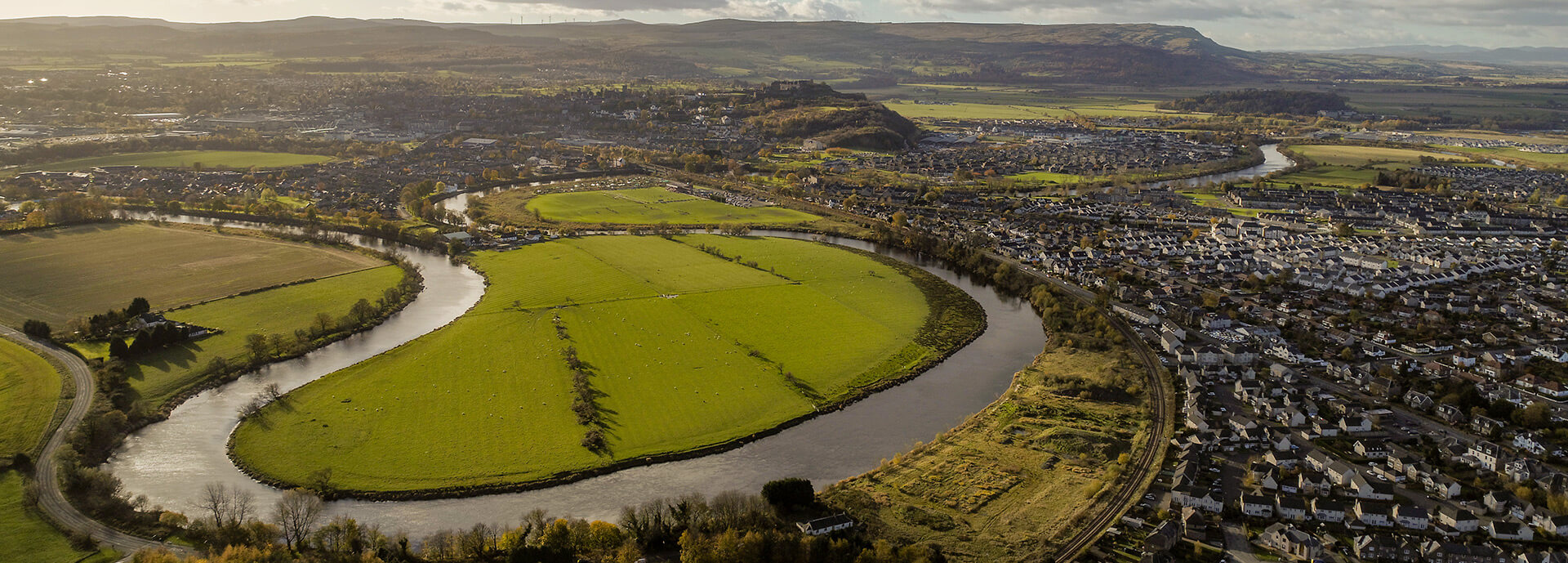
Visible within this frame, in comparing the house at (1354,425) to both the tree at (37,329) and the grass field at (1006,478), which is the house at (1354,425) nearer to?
the grass field at (1006,478)

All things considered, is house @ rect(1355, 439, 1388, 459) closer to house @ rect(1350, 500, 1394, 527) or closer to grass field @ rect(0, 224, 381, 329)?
house @ rect(1350, 500, 1394, 527)

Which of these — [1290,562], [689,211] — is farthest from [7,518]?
[689,211]

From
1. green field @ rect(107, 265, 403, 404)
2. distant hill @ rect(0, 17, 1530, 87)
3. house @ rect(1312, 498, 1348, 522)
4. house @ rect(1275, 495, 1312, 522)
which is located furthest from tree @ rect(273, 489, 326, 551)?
distant hill @ rect(0, 17, 1530, 87)

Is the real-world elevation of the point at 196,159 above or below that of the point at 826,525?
above

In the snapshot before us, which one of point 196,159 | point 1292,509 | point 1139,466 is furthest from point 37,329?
point 196,159

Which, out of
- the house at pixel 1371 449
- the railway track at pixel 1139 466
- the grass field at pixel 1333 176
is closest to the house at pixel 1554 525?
the house at pixel 1371 449

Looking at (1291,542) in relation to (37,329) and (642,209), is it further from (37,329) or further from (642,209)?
(642,209)
